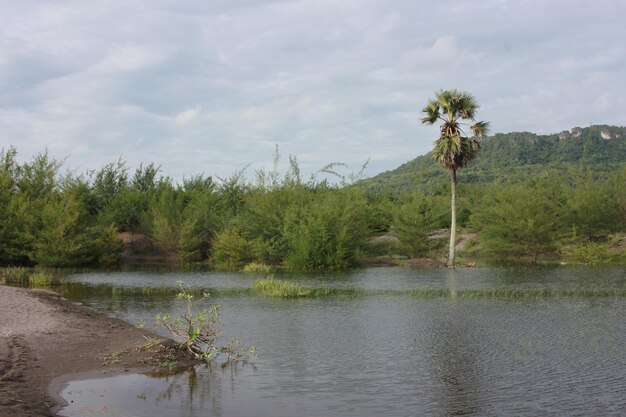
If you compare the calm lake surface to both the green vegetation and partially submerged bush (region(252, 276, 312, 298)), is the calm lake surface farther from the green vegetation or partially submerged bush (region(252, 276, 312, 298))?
the green vegetation

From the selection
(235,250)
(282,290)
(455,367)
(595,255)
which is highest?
(235,250)

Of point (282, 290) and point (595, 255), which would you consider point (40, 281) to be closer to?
point (282, 290)

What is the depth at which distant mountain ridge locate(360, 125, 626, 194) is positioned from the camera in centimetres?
Result: 9136

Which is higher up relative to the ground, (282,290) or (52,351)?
(282,290)

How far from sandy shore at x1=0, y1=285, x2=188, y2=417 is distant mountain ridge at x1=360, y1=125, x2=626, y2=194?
70669 mm

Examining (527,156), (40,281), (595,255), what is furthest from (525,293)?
(527,156)

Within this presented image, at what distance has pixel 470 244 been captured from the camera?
2197 inches

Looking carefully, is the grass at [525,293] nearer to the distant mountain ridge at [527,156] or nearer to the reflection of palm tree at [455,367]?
the reflection of palm tree at [455,367]

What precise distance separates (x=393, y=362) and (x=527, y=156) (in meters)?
95.8

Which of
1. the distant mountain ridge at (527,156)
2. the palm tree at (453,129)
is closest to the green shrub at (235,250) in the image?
the palm tree at (453,129)

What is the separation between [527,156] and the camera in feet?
338

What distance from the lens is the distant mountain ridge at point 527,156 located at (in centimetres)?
9136

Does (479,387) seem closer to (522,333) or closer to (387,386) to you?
(387,386)

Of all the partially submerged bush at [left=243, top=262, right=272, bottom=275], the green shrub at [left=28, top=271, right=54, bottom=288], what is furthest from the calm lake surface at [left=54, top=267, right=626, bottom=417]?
the partially submerged bush at [left=243, top=262, right=272, bottom=275]
